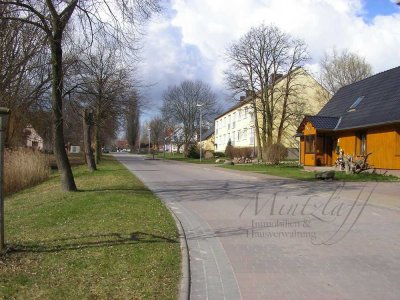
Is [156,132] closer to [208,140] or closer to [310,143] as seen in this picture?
[208,140]

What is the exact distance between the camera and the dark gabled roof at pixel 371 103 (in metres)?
27.3

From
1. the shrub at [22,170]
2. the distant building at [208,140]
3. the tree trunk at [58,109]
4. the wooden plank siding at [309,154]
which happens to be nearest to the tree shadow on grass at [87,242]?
the tree trunk at [58,109]

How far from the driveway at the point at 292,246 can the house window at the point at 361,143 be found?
576 inches

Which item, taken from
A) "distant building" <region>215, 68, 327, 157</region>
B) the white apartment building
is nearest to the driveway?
"distant building" <region>215, 68, 327, 157</region>

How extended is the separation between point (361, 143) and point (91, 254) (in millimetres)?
26223

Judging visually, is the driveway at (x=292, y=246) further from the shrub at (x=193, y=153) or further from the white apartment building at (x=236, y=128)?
the shrub at (x=193, y=153)

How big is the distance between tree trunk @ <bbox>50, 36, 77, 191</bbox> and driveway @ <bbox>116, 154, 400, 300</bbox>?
10.9 ft

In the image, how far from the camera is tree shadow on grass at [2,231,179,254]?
23.2 feet

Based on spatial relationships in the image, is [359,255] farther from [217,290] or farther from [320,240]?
[217,290]

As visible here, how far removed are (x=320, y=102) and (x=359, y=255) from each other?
5720 cm

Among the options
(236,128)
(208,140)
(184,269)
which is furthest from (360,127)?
(208,140)

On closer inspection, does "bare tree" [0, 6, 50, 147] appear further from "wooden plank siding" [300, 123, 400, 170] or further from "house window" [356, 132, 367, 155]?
"house window" [356, 132, 367, 155]

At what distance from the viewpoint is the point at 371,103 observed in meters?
30.6

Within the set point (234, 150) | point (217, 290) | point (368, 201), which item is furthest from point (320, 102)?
point (217, 290)
